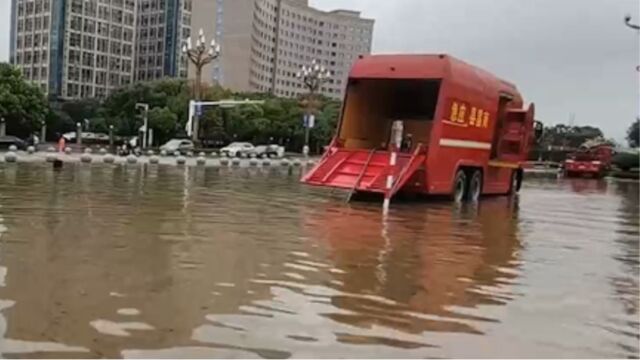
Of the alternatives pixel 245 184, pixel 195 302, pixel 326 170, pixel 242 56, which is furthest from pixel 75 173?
pixel 242 56

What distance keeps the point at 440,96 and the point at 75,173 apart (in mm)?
10781

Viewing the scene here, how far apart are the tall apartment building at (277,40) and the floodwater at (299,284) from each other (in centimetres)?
7751

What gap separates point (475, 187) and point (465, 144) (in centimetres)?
167

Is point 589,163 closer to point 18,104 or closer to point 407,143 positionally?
point 407,143

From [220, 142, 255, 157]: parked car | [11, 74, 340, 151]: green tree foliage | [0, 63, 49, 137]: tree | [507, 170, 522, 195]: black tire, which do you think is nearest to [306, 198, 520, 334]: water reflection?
[507, 170, 522, 195]: black tire

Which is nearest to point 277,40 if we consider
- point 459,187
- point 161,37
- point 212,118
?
point 161,37

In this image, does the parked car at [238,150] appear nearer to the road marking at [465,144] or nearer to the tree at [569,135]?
the road marking at [465,144]

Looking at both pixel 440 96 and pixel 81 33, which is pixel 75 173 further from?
pixel 81 33

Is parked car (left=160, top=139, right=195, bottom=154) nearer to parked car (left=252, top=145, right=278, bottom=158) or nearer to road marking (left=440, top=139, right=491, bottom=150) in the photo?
parked car (left=252, top=145, right=278, bottom=158)

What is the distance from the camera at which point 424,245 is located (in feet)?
29.7

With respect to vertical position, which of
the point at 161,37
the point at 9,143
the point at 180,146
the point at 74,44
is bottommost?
the point at 9,143

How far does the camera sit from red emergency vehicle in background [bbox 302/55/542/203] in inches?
576

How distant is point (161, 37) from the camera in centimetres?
10144

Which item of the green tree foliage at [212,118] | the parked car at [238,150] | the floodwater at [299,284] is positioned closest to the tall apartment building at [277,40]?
the green tree foliage at [212,118]
